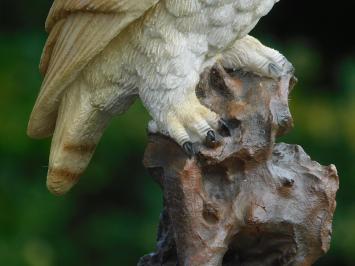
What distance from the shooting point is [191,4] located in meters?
2.54

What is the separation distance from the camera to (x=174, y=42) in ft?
8.39

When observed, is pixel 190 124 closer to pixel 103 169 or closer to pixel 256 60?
pixel 256 60

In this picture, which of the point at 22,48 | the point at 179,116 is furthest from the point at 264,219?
the point at 22,48

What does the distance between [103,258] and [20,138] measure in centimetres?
58

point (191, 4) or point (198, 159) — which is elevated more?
point (191, 4)

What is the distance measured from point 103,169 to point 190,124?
4.67ft

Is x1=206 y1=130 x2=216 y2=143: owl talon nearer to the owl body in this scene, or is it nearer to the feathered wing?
the owl body

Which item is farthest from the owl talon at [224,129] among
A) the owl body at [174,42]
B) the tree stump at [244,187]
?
the owl body at [174,42]

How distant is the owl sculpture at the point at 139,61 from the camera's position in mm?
2553

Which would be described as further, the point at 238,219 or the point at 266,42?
the point at 266,42

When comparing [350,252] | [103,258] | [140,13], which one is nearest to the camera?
[140,13]

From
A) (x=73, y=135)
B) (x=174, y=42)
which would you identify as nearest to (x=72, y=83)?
(x=73, y=135)

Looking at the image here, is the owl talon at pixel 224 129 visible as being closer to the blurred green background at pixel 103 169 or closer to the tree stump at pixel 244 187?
the tree stump at pixel 244 187

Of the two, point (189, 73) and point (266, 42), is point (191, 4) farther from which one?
point (266, 42)
